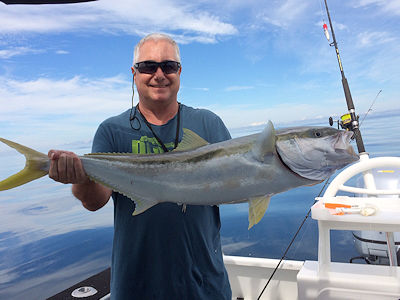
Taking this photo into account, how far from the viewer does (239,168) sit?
65.0 inches

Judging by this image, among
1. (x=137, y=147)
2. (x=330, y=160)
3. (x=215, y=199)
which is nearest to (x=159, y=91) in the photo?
(x=137, y=147)

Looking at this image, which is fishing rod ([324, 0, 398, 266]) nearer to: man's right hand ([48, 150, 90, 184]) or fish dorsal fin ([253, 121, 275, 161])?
fish dorsal fin ([253, 121, 275, 161])

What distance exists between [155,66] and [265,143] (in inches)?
43.9

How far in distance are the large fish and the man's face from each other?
57 centimetres

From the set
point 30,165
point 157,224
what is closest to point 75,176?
point 30,165

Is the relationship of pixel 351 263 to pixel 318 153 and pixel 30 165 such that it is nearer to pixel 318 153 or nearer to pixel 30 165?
pixel 318 153

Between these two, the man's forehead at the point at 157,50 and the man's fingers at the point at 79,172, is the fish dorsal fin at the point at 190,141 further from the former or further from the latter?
the man's forehead at the point at 157,50

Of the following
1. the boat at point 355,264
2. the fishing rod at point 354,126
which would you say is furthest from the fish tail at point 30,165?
A: the fishing rod at point 354,126

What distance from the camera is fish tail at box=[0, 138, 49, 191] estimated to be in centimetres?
185

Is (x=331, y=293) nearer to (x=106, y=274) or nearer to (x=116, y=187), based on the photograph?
(x=116, y=187)

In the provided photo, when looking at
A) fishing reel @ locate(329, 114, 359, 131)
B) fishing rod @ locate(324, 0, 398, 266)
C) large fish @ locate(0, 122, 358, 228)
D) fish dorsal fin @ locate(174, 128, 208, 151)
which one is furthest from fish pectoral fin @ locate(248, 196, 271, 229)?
fishing reel @ locate(329, 114, 359, 131)

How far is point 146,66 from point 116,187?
A: 0.95 meters

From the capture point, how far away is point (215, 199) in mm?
1682

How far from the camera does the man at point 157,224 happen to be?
2.19m
